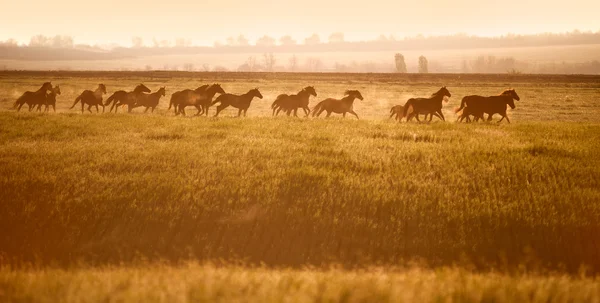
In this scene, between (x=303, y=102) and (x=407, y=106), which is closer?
(x=407, y=106)

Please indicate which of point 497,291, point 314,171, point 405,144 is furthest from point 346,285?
point 405,144

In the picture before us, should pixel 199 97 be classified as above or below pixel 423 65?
below

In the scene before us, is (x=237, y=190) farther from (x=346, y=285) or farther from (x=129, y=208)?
(x=346, y=285)

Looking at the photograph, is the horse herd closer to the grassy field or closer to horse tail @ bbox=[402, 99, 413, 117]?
horse tail @ bbox=[402, 99, 413, 117]

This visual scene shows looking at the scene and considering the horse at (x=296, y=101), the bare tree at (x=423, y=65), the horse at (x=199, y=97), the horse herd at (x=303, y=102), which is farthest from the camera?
the bare tree at (x=423, y=65)

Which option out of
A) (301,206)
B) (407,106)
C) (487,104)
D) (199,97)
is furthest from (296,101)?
(301,206)

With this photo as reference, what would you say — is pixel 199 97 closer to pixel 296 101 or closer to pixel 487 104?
pixel 296 101

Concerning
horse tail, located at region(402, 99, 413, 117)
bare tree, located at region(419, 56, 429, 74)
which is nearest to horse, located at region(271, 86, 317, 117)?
horse tail, located at region(402, 99, 413, 117)

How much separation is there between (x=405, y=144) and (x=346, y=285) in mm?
10713

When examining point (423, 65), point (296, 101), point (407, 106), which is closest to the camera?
point (407, 106)

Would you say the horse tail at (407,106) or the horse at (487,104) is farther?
the horse at (487,104)

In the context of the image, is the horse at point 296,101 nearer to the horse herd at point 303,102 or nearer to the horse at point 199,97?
the horse herd at point 303,102

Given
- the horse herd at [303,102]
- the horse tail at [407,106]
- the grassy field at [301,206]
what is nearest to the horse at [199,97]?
the horse herd at [303,102]

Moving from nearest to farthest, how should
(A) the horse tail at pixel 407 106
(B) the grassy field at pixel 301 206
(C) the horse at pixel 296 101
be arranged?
(B) the grassy field at pixel 301 206, (A) the horse tail at pixel 407 106, (C) the horse at pixel 296 101
